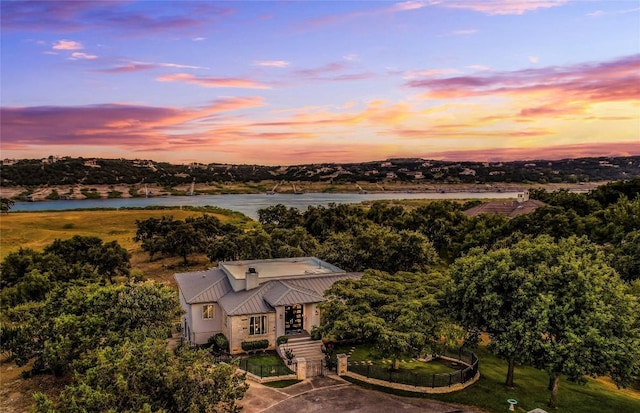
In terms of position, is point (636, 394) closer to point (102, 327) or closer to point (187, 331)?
point (187, 331)

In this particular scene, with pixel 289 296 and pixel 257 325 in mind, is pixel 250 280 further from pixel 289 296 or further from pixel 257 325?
pixel 257 325

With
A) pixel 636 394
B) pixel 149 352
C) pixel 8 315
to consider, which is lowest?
pixel 636 394

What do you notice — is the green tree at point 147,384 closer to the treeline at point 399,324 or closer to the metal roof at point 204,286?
the treeline at point 399,324

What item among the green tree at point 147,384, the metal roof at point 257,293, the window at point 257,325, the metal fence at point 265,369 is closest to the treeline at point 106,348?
the green tree at point 147,384

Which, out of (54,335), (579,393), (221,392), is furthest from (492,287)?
(54,335)

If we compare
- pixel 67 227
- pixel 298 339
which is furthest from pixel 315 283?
pixel 67 227
